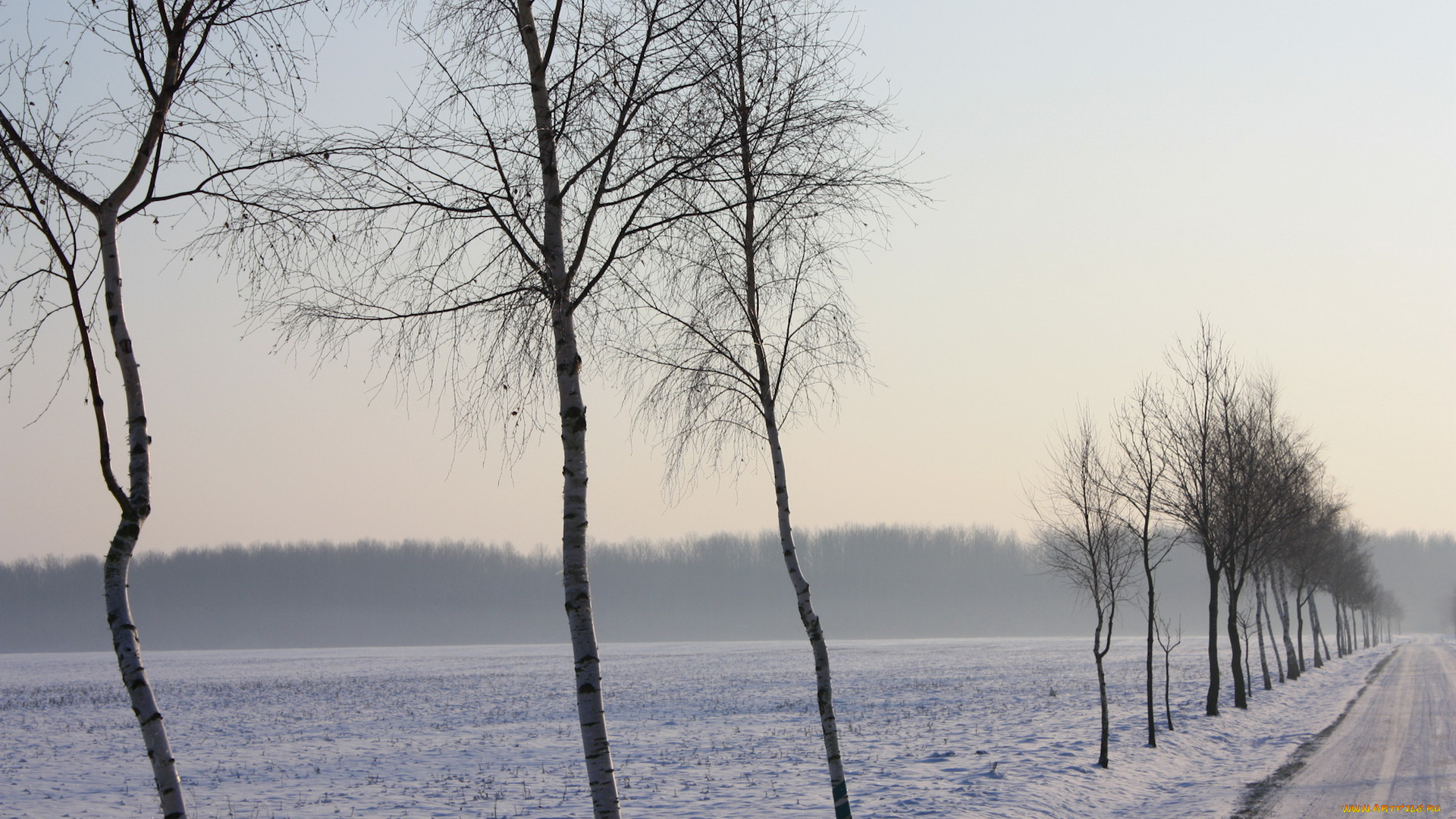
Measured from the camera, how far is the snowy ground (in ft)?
44.2

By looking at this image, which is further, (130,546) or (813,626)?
(813,626)

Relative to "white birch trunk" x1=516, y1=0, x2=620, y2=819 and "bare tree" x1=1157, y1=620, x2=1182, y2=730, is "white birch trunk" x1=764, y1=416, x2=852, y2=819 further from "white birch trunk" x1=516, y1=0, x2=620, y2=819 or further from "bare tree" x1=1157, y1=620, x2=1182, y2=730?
"bare tree" x1=1157, y1=620, x2=1182, y2=730

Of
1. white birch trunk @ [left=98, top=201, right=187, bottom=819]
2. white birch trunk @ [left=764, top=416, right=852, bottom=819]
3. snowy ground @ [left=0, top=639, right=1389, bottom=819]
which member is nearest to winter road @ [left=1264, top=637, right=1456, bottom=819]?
snowy ground @ [left=0, top=639, right=1389, bottom=819]

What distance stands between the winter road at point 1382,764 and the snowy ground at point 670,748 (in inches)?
29.5

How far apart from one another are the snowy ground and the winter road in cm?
75

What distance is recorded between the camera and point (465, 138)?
22.8 ft

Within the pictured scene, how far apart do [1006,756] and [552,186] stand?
13.2m

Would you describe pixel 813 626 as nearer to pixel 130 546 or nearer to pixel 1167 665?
pixel 130 546

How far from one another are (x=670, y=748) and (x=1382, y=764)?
12607 millimetres

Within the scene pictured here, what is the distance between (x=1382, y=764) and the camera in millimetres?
14281

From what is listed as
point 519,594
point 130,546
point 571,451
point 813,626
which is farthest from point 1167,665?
point 519,594

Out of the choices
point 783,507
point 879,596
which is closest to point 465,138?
point 783,507

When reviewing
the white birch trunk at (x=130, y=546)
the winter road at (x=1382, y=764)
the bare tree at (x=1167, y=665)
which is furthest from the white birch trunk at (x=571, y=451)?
the winter road at (x=1382, y=764)

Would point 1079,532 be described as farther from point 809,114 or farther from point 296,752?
point 296,752
